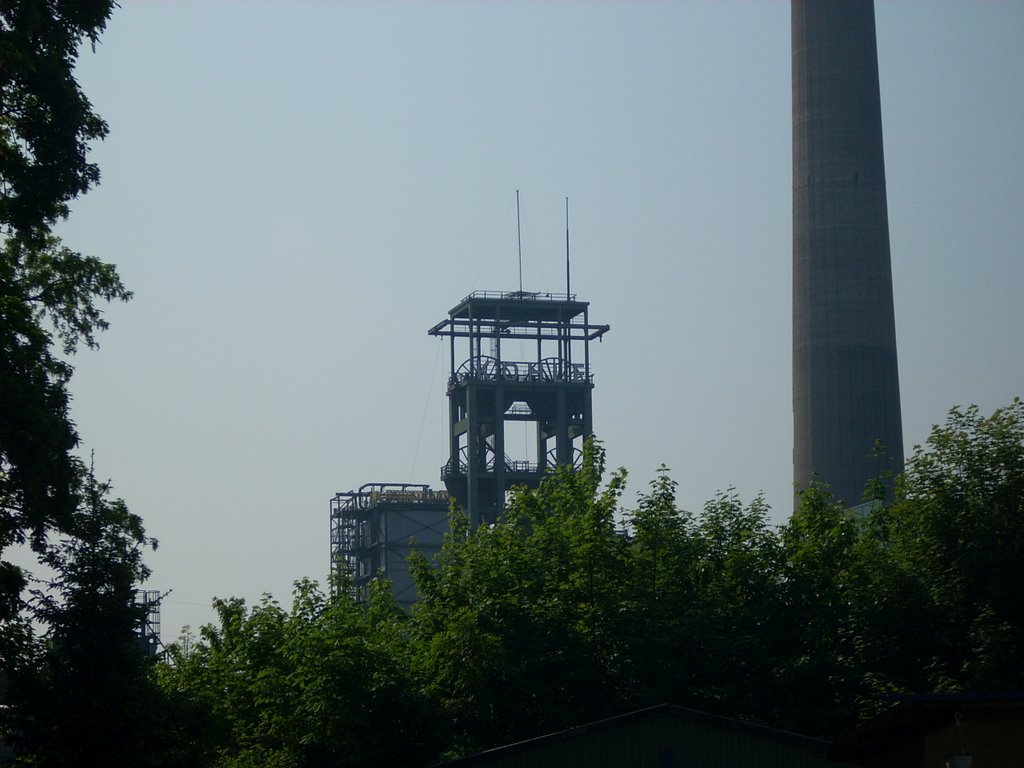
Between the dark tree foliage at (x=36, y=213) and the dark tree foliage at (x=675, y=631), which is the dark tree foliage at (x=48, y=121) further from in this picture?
the dark tree foliage at (x=675, y=631)

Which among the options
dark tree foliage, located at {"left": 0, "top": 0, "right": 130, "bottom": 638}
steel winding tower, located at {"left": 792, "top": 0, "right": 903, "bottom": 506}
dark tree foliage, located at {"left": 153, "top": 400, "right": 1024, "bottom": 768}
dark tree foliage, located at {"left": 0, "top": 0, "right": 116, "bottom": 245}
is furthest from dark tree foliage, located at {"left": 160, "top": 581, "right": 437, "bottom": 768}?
steel winding tower, located at {"left": 792, "top": 0, "right": 903, "bottom": 506}

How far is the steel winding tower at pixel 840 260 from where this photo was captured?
7162cm

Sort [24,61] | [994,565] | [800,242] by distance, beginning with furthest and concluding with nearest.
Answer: [800,242] → [994,565] → [24,61]

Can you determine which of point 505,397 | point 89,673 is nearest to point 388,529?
point 505,397

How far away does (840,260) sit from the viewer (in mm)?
72500

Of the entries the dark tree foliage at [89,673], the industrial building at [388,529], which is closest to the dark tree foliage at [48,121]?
the dark tree foliage at [89,673]

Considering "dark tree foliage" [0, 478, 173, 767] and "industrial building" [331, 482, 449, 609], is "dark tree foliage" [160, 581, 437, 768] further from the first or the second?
"industrial building" [331, 482, 449, 609]

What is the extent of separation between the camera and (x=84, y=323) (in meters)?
29.2

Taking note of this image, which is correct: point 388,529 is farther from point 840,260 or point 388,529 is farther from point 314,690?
point 314,690

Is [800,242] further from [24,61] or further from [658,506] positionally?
[24,61]

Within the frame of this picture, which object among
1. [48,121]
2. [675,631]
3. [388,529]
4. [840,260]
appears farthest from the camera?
[388,529]

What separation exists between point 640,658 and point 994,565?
29.9 ft

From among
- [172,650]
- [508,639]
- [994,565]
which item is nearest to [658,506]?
[508,639]

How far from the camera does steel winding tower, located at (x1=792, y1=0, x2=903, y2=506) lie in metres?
71.6
